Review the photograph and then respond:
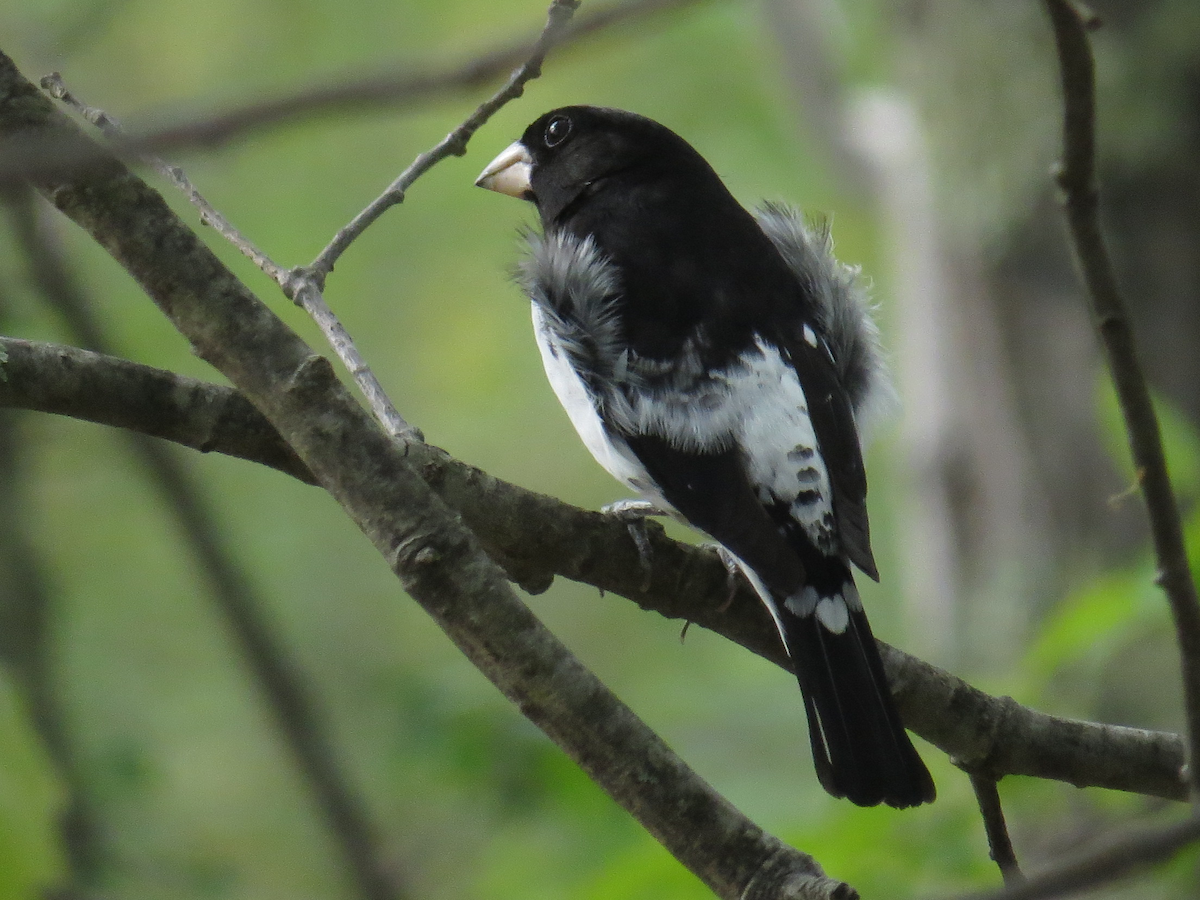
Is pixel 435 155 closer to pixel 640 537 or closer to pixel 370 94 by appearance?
pixel 640 537

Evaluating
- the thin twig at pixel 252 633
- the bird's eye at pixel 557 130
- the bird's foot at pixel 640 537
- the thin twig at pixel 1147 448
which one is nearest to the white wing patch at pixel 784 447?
the bird's foot at pixel 640 537

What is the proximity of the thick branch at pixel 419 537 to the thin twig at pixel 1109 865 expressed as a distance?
88 cm

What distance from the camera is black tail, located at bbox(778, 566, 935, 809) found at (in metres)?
2.37

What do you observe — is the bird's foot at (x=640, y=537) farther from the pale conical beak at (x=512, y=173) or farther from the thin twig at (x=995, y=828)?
the pale conical beak at (x=512, y=173)

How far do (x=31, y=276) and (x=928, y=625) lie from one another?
4.36 metres

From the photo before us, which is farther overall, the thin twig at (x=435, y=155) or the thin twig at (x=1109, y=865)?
the thin twig at (x=435, y=155)

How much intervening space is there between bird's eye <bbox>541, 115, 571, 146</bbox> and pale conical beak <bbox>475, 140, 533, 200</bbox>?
0.08 m

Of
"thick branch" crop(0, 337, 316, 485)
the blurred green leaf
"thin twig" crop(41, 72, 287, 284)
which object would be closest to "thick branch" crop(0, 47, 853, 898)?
"thick branch" crop(0, 337, 316, 485)

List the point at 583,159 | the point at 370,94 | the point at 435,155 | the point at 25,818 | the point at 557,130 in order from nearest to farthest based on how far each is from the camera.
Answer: the point at 370,94, the point at 25,818, the point at 435,155, the point at 583,159, the point at 557,130

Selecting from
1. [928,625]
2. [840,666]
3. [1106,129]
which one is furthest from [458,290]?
[840,666]

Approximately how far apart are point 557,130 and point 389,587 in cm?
438

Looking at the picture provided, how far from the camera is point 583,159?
3.77m

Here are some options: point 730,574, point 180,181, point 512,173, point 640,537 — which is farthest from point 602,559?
point 512,173

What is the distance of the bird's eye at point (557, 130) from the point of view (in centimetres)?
387
